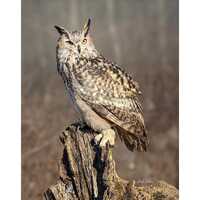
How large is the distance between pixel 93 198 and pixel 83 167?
122mm

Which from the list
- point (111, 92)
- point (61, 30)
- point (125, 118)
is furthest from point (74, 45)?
point (125, 118)

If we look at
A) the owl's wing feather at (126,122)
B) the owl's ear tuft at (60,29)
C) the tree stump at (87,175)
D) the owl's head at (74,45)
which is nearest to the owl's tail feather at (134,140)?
the owl's wing feather at (126,122)

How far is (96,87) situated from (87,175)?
32 cm

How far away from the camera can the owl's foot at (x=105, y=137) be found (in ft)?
9.87

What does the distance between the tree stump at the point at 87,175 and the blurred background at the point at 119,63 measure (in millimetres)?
163

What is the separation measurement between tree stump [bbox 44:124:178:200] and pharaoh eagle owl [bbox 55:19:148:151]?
1.9 inches

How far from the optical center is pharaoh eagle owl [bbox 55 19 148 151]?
300 cm

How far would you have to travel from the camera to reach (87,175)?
301 cm
